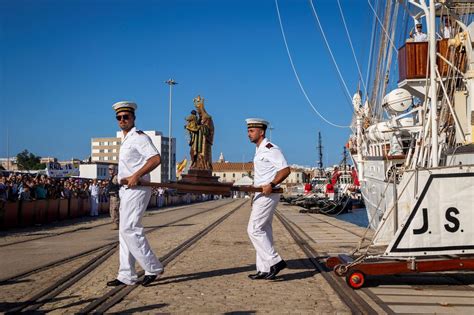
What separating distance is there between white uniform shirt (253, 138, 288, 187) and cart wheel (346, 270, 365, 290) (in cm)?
156

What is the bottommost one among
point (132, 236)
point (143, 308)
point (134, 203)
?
point (143, 308)

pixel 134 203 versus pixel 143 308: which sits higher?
pixel 134 203

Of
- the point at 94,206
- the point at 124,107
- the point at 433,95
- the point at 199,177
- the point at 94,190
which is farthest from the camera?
the point at 94,190

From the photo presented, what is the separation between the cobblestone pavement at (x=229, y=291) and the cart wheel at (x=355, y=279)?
27 centimetres

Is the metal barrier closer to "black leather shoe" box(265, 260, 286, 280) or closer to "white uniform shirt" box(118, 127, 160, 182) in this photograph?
"white uniform shirt" box(118, 127, 160, 182)

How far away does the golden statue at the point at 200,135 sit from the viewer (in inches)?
480

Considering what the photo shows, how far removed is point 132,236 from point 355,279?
8.75ft

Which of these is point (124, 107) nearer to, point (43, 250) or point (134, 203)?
point (134, 203)

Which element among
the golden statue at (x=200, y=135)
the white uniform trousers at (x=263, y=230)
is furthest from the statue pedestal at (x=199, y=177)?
the white uniform trousers at (x=263, y=230)

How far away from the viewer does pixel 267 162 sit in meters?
7.48

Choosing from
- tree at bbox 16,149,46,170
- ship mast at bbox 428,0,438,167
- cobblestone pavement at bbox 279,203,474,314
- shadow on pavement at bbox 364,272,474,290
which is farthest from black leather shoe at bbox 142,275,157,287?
tree at bbox 16,149,46,170

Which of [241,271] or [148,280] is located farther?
[241,271]

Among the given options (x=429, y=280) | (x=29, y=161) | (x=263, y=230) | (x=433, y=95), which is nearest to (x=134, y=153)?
(x=263, y=230)

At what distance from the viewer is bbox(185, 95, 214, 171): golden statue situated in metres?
12.2
